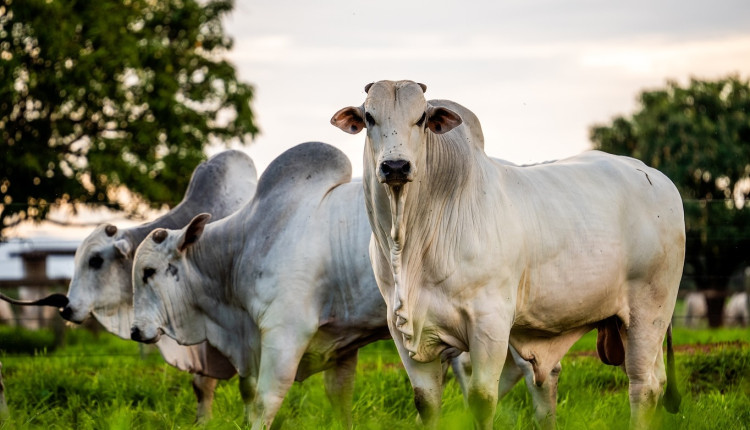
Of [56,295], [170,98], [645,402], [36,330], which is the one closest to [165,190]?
[170,98]

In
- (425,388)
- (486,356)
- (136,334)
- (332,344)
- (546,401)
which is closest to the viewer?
(486,356)

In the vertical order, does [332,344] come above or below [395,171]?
below

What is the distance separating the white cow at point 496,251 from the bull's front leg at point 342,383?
5.00 ft

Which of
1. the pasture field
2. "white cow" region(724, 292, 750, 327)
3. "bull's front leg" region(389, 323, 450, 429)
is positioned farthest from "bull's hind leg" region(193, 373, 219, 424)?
"white cow" region(724, 292, 750, 327)

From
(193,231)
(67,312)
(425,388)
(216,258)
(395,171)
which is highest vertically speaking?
(395,171)

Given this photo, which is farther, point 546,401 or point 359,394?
point 359,394

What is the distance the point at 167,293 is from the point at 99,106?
14562 mm

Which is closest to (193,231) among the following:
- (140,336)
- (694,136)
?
(140,336)

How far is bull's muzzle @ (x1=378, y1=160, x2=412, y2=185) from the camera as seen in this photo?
169 inches

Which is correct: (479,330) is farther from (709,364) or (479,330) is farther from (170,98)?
(170,98)

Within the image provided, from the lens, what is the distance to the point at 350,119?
15.6 feet

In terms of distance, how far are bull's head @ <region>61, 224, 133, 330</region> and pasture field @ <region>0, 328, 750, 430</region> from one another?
1.96 feet

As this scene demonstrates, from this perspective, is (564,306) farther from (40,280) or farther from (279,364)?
(40,280)

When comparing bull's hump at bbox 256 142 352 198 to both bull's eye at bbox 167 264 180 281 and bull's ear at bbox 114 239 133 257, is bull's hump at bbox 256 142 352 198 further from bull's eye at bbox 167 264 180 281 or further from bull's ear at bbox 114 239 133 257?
bull's ear at bbox 114 239 133 257
